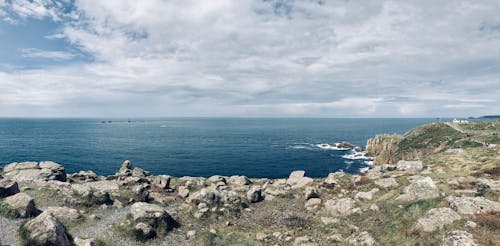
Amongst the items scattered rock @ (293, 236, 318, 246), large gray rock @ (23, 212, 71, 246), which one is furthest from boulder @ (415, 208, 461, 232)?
large gray rock @ (23, 212, 71, 246)

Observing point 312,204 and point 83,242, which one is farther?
point 312,204

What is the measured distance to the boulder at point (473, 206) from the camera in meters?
25.0

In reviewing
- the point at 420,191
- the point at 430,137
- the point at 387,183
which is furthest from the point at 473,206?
the point at 430,137

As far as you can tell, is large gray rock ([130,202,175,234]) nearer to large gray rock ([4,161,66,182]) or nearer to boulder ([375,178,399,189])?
large gray rock ([4,161,66,182])

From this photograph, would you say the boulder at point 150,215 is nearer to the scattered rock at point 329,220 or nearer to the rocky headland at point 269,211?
the rocky headland at point 269,211

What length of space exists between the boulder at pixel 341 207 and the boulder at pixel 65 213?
109 feet

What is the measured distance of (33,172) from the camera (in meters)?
49.2

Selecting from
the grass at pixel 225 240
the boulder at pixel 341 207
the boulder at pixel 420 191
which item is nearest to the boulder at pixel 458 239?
the boulder at pixel 420 191

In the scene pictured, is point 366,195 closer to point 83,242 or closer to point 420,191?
Result: point 420,191

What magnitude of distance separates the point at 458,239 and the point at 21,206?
44838 millimetres

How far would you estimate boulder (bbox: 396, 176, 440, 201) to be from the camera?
3187 cm

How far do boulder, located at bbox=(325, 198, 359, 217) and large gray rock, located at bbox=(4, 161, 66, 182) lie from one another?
50.4 meters

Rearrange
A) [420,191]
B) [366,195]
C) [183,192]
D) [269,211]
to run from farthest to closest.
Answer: [183,192] < [366,195] < [269,211] < [420,191]

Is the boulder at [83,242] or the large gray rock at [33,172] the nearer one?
the boulder at [83,242]
